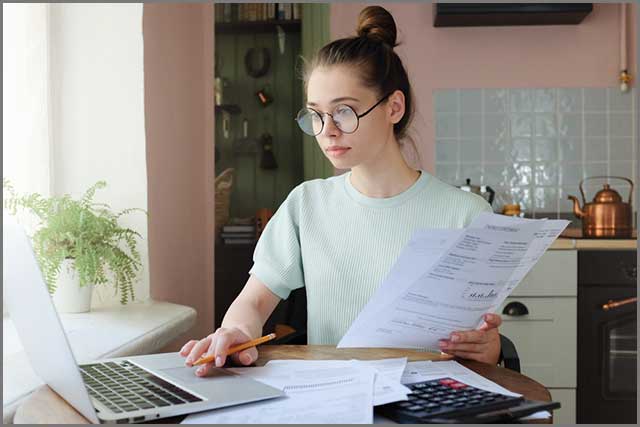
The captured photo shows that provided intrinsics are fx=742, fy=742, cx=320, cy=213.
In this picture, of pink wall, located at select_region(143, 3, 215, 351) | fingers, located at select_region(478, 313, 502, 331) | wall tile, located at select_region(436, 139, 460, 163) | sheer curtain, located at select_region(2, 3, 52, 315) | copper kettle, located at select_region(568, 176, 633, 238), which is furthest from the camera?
wall tile, located at select_region(436, 139, 460, 163)

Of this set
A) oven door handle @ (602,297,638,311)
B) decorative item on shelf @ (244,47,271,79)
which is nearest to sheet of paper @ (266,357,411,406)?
oven door handle @ (602,297,638,311)

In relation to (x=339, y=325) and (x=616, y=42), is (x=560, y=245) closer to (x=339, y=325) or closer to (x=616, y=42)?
(x=616, y=42)

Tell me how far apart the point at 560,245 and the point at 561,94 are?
107 cm

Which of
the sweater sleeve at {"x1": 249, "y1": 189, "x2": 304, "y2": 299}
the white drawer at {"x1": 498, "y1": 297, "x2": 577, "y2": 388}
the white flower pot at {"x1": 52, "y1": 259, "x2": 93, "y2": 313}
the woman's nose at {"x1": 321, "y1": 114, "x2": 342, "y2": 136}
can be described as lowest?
the white drawer at {"x1": 498, "y1": 297, "x2": 577, "y2": 388}

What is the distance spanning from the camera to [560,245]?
3.17m

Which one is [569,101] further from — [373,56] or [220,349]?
[220,349]

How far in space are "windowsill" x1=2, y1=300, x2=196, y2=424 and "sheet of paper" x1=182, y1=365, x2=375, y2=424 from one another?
0.45 metres

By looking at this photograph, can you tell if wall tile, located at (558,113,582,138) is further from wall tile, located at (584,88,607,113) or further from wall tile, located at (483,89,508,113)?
wall tile, located at (483,89,508,113)

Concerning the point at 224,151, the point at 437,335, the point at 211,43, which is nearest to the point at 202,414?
the point at 437,335

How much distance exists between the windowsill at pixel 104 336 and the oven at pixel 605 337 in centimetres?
176

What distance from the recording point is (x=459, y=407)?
85 cm

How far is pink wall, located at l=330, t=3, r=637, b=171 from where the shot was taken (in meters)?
3.85

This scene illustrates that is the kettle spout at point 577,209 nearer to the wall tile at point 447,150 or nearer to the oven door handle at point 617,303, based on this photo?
the oven door handle at point 617,303

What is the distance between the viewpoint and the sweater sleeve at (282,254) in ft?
5.31
